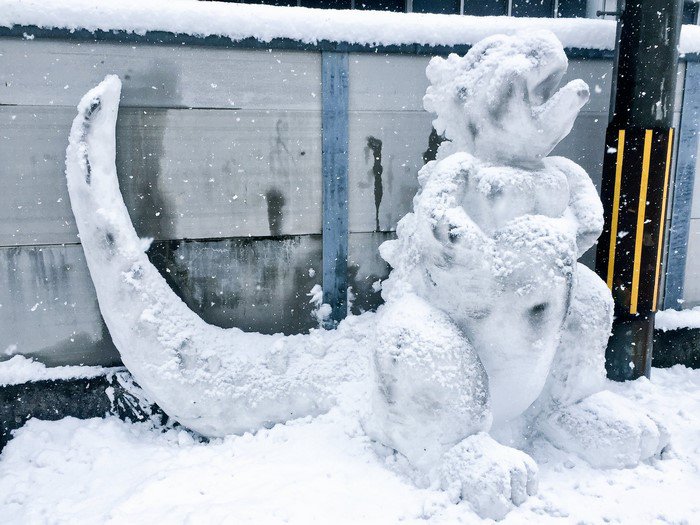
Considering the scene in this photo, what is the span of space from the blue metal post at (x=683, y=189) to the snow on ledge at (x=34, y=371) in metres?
3.89

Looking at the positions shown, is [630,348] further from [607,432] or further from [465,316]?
[465,316]

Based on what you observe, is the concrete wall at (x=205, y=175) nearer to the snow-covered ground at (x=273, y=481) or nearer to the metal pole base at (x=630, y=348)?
the snow-covered ground at (x=273, y=481)

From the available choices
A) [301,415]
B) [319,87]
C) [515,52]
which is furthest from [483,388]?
[319,87]

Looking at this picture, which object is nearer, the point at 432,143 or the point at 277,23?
the point at 277,23

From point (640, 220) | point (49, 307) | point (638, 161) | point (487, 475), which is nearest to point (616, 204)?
point (640, 220)

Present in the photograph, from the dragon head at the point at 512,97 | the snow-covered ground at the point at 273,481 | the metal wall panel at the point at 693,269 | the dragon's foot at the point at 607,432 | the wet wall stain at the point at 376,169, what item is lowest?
the snow-covered ground at the point at 273,481

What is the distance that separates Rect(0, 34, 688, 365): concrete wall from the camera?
2.98 meters

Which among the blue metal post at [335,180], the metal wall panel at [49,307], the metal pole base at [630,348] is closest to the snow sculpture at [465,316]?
the metal wall panel at [49,307]

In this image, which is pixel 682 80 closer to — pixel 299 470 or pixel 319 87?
pixel 319 87

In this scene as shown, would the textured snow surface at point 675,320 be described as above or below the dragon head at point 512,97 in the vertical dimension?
below

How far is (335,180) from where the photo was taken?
3.40 m

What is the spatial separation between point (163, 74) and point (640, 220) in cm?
294

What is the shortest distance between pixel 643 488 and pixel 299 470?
160 cm

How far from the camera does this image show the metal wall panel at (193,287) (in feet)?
10.1
